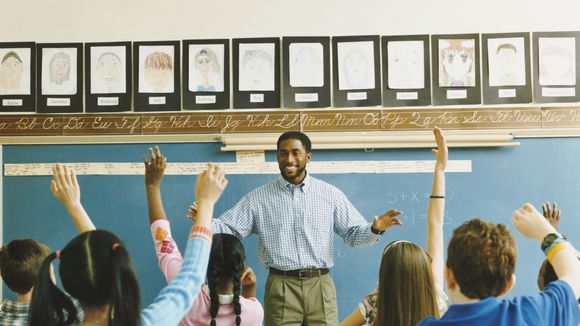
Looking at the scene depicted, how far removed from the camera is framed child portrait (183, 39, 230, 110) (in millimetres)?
3619

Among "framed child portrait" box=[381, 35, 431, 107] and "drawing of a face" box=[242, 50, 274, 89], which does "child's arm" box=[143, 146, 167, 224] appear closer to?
"drawing of a face" box=[242, 50, 274, 89]

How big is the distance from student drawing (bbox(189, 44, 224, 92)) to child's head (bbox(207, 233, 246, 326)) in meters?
1.89

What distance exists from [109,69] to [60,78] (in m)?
0.32

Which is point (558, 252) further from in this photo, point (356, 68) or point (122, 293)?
point (356, 68)

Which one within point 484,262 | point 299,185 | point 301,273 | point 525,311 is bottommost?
point 301,273

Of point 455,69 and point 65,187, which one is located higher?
point 455,69

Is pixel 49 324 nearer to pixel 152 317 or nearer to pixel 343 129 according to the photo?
pixel 152 317

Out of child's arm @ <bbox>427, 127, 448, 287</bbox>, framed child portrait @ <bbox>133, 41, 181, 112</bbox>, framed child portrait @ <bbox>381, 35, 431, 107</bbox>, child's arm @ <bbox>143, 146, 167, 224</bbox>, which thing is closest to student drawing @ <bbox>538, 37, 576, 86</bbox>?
framed child portrait @ <bbox>381, 35, 431, 107</bbox>

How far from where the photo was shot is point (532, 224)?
1301 mm

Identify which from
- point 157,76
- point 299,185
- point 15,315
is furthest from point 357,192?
point 15,315

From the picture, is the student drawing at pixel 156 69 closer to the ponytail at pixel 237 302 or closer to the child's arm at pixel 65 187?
the ponytail at pixel 237 302

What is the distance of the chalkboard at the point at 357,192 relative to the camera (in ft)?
11.7

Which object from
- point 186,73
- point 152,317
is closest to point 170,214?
point 186,73

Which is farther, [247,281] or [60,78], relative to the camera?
[60,78]
